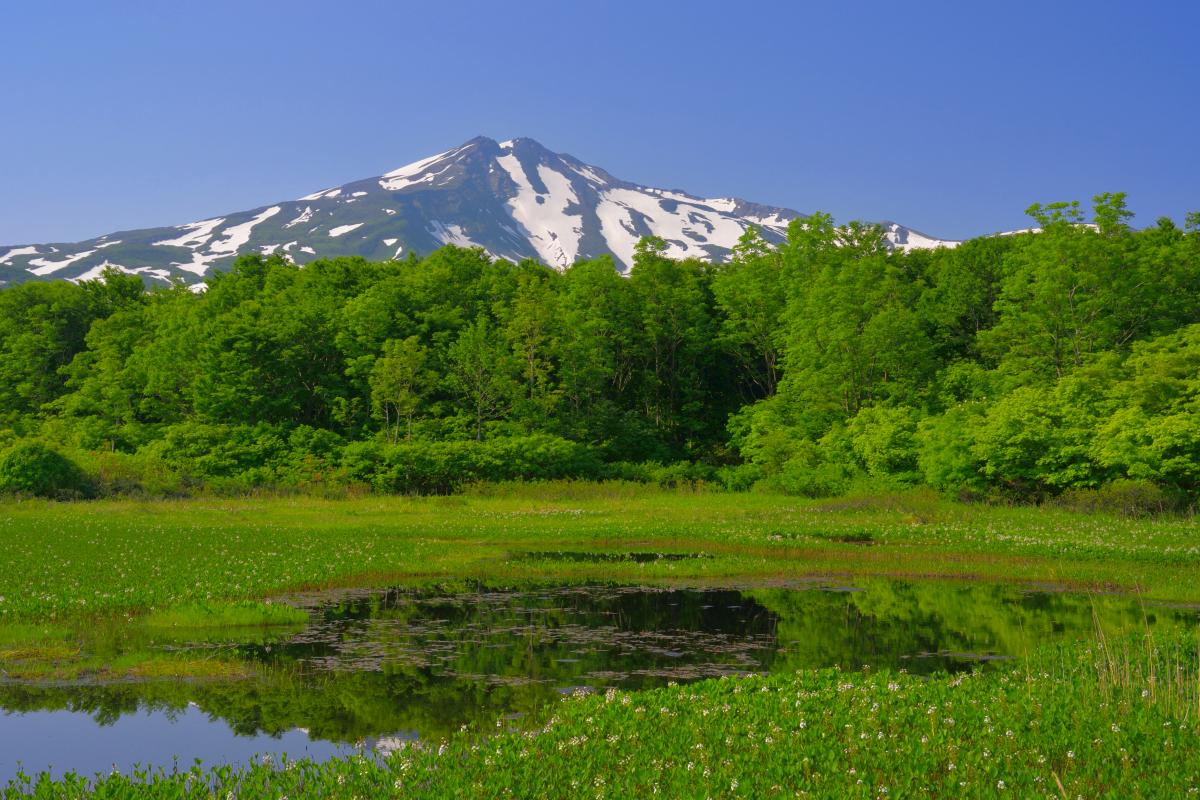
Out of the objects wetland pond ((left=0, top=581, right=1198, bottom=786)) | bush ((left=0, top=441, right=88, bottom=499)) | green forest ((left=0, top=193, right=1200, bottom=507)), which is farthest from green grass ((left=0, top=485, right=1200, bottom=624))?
green forest ((left=0, top=193, right=1200, bottom=507))

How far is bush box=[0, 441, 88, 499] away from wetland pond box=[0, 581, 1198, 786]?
36355 mm

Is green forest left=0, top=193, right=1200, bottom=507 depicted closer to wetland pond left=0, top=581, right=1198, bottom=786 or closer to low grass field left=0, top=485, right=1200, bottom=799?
low grass field left=0, top=485, right=1200, bottom=799

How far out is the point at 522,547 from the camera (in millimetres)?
39781

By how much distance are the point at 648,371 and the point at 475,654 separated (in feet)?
218

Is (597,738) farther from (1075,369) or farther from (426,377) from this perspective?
(426,377)

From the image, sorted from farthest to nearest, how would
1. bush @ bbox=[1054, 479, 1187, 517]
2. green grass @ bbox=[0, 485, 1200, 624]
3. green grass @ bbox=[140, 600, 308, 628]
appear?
bush @ bbox=[1054, 479, 1187, 517] → green grass @ bbox=[0, 485, 1200, 624] → green grass @ bbox=[140, 600, 308, 628]

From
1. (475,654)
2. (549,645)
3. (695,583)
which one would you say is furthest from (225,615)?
(695,583)

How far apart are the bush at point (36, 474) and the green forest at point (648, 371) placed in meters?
0.14

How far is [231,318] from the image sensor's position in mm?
81125

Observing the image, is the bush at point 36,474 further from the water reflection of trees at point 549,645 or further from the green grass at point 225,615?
the green grass at point 225,615

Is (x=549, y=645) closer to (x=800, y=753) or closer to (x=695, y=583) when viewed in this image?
(x=800, y=753)

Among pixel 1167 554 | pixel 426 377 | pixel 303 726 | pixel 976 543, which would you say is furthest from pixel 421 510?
pixel 303 726

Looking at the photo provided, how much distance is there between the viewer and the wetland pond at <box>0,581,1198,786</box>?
14.3 m

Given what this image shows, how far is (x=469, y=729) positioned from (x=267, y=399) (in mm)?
68858
